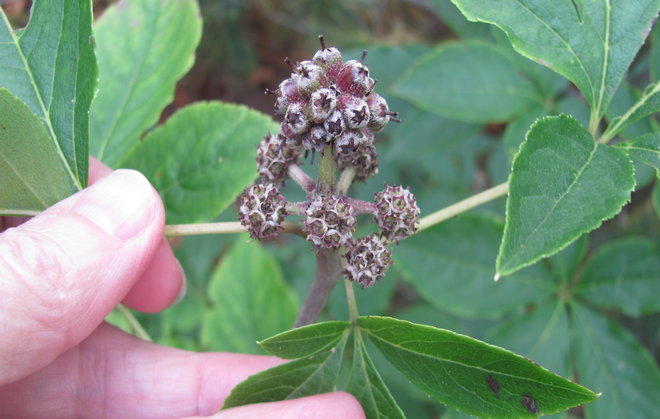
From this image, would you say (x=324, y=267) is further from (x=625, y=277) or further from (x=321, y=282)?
(x=625, y=277)

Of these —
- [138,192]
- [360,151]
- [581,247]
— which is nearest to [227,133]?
[138,192]

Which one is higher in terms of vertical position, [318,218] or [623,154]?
[623,154]

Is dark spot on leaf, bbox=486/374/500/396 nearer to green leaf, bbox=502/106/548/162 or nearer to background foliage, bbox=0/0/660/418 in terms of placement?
background foliage, bbox=0/0/660/418

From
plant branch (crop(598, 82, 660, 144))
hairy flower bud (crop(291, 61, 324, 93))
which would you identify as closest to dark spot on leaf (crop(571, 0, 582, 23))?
plant branch (crop(598, 82, 660, 144))

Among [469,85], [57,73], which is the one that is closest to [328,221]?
[57,73]

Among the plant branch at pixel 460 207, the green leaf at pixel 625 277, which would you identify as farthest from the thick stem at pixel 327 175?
the green leaf at pixel 625 277

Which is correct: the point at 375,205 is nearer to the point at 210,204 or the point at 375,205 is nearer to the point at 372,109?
the point at 372,109
